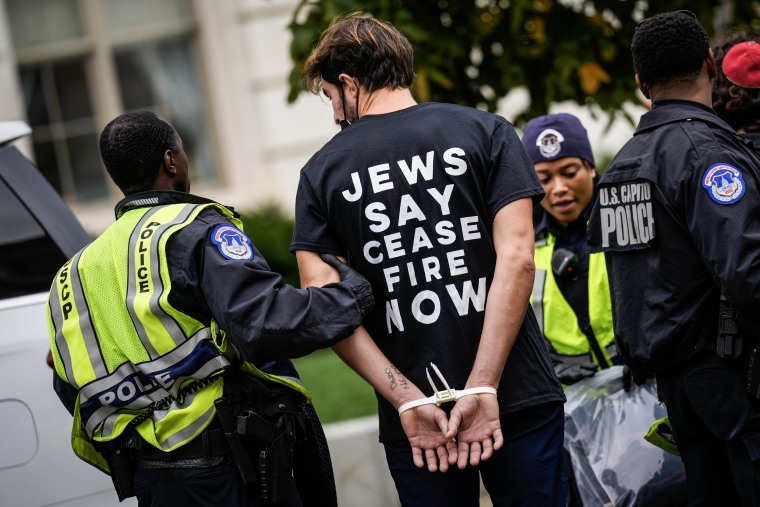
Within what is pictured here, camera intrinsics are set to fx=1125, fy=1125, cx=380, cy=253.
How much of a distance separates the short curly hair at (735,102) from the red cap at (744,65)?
0.02 m

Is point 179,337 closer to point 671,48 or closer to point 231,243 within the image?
point 231,243

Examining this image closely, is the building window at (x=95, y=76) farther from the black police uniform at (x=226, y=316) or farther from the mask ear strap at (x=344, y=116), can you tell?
the black police uniform at (x=226, y=316)

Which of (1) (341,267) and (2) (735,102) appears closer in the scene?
(1) (341,267)

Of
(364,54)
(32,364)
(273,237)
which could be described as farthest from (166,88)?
(364,54)

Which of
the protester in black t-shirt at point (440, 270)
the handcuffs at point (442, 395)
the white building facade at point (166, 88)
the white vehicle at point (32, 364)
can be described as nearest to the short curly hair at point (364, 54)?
the protester in black t-shirt at point (440, 270)

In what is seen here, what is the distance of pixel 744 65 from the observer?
128 inches

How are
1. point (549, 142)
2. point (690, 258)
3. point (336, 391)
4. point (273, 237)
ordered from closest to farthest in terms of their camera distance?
1. point (690, 258)
2. point (549, 142)
3. point (336, 391)
4. point (273, 237)

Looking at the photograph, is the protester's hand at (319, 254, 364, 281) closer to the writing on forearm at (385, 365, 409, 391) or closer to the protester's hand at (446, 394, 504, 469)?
the writing on forearm at (385, 365, 409, 391)

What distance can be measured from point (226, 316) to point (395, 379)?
1.51 feet

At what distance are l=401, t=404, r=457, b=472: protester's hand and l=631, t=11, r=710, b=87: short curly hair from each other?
112cm

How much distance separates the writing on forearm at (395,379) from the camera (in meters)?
2.86

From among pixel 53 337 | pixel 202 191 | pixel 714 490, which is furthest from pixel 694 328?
pixel 202 191

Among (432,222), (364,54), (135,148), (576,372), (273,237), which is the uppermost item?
(364,54)

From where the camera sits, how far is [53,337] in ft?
9.91
